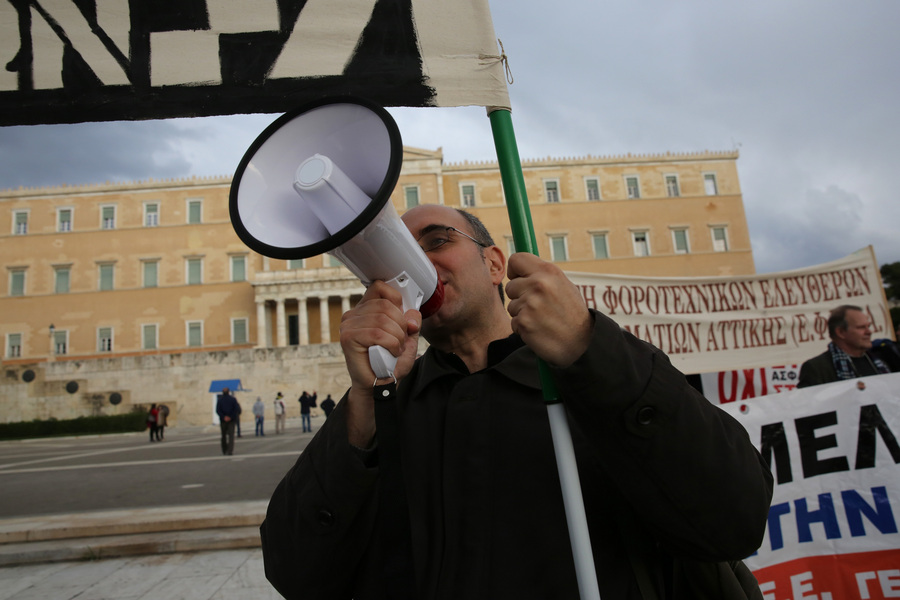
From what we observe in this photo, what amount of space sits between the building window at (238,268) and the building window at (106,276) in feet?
25.8

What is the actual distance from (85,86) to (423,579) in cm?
136

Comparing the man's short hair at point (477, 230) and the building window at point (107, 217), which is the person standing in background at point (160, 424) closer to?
the man's short hair at point (477, 230)

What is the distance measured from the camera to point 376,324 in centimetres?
106

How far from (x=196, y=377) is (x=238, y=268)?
40.2 ft

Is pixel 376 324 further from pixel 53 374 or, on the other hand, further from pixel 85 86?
pixel 53 374

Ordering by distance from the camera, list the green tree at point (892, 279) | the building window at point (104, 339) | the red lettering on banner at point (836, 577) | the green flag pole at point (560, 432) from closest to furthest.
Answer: the green flag pole at point (560, 432) < the red lettering on banner at point (836, 577) < the building window at point (104, 339) < the green tree at point (892, 279)

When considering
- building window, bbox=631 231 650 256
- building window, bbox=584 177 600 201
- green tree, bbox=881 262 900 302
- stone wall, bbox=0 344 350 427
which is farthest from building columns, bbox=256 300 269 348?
green tree, bbox=881 262 900 302

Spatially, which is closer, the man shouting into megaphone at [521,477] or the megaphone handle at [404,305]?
the man shouting into megaphone at [521,477]

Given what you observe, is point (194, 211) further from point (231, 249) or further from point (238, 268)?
point (238, 268)

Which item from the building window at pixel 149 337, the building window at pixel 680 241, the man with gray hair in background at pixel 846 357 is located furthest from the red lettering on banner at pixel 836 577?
the building window at pixel 680 241

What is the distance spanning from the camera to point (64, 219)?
39031 millimetres

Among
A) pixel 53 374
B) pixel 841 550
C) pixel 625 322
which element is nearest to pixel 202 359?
pixel 53 374

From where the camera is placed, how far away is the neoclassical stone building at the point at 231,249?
Answer: 37.5 m

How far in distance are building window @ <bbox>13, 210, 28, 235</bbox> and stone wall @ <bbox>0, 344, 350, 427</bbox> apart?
15325mm
